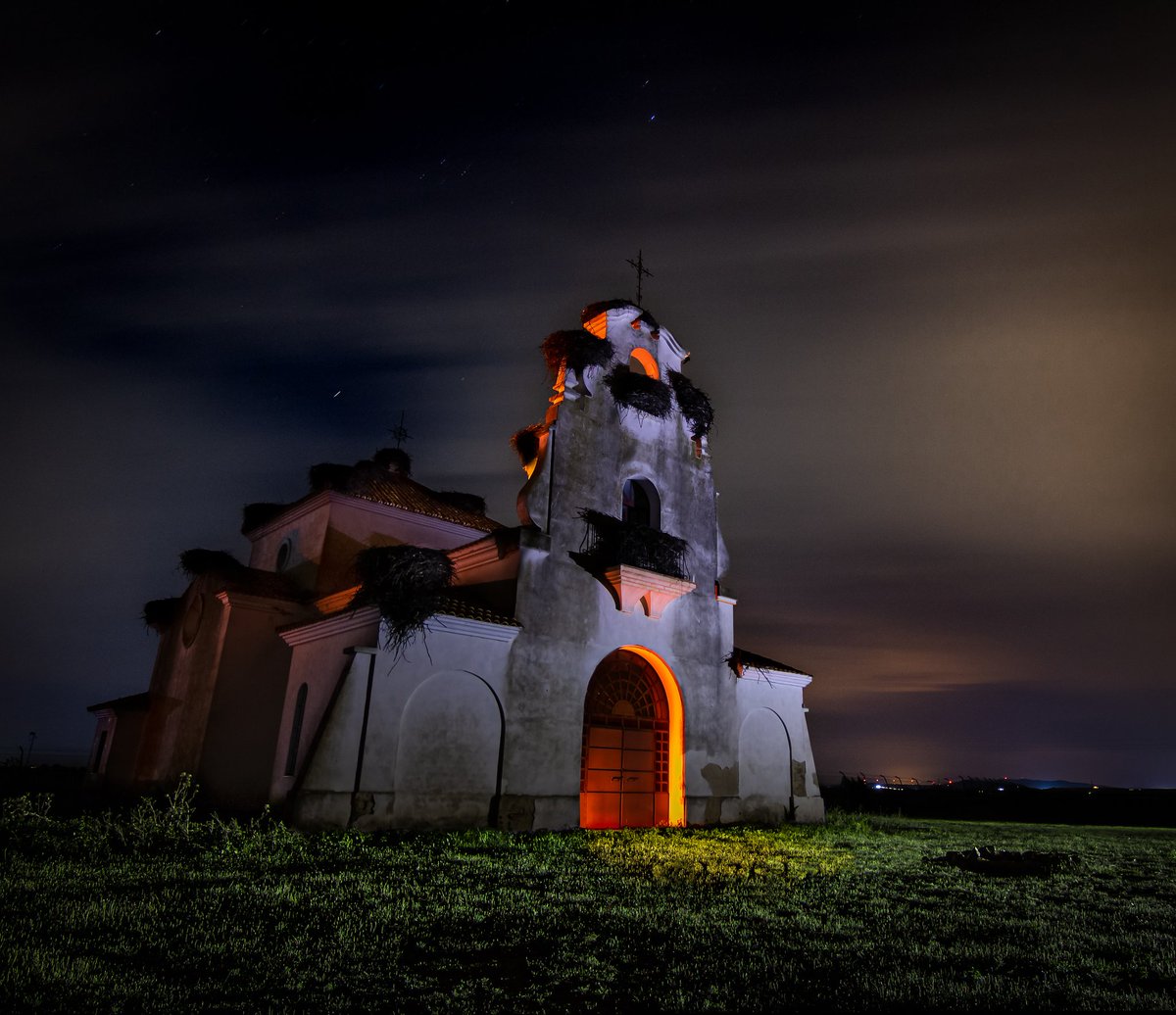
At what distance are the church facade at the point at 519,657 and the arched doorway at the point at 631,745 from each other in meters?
0.05

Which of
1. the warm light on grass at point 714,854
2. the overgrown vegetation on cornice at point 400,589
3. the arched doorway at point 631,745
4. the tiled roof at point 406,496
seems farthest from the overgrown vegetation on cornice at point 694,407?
the warm light on grass at point 714,854

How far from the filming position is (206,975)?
16.2ft

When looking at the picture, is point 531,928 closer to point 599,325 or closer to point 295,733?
point 295,733

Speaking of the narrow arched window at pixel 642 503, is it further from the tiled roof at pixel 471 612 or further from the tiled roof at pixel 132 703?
the tiled roof at pixel 132 703

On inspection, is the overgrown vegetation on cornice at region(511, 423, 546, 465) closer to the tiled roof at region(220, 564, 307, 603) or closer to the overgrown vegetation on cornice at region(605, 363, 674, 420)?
the overgrown vegetation on cornice at region(605, 363, 674, 420)

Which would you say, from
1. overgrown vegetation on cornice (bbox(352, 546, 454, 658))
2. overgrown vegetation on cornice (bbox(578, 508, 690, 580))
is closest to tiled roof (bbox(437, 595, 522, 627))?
overgrown vegetation on cornice (bbox(352, 546, 454, 658))

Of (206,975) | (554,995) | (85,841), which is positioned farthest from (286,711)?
(554,995)

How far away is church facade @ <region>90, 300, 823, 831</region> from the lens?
43.8 feet

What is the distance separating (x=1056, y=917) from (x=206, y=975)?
786cm

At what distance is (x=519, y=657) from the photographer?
14.7 m

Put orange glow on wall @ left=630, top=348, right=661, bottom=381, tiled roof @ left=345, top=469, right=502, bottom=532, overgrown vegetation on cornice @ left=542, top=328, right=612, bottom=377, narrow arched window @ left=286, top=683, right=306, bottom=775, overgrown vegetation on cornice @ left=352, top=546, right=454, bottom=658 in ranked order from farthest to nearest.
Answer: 1. tiled roof @ left=345, top=469, right=502, bottom=532
2. orange glow on wall @ left=630, top=348, right=661, bottom=381
3. overgrown vegetation on cornice @ left=542, top=328, right=612, bottom=377
4. narrow arched window @ left=286, top=683, right=306, bottom=775
5. overgrown vegetation on cornice @ left=352, top=546, right=454, bottom=658

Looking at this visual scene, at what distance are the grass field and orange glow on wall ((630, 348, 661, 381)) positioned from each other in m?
12.0

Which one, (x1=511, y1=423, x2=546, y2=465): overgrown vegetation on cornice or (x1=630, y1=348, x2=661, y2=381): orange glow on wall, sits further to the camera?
(x1=630, y1=348, x2=661, y2=381): orange glow on wall

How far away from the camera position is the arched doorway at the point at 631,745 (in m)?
16.4
